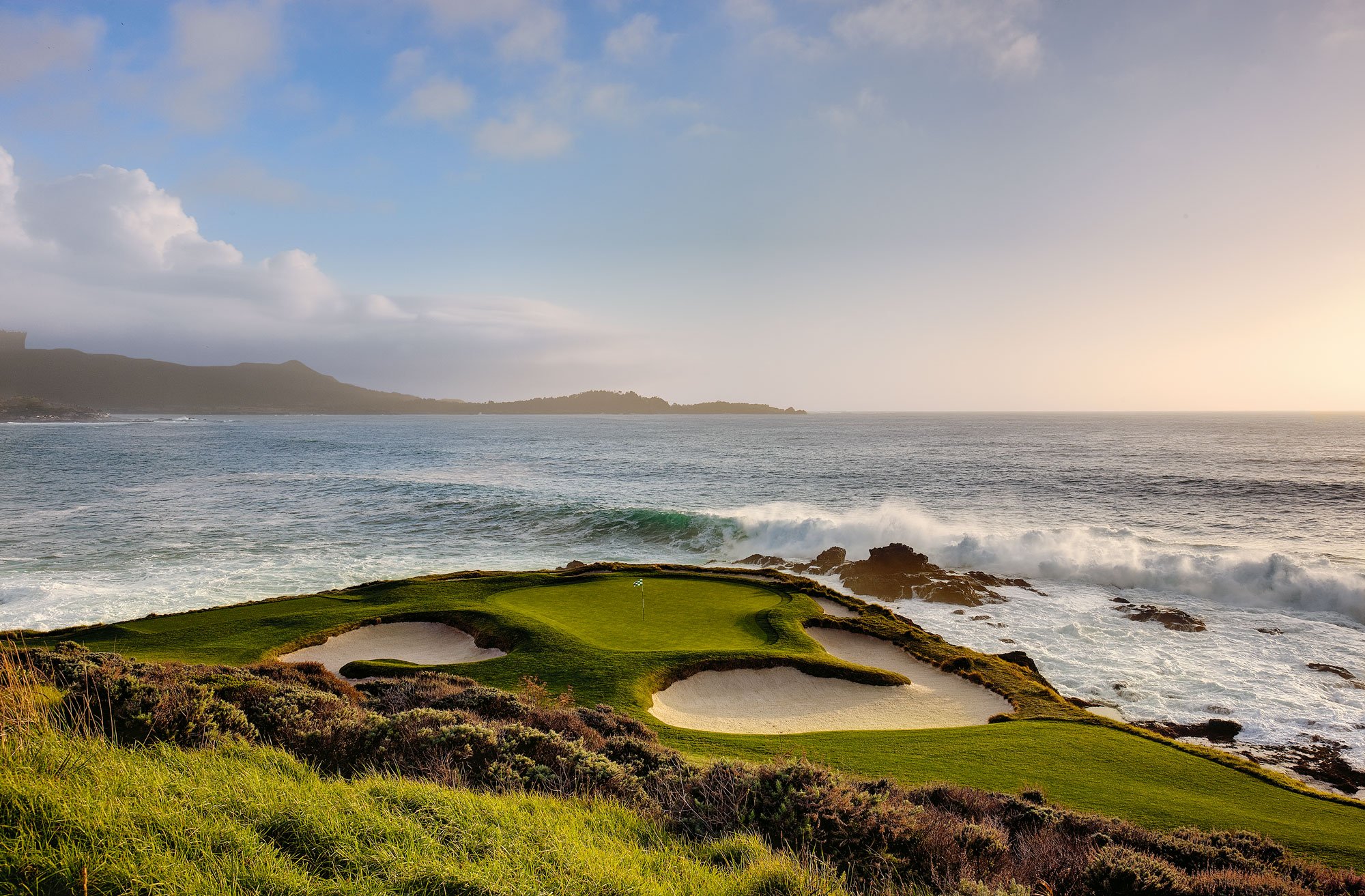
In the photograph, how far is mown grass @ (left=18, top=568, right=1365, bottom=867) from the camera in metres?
8.46

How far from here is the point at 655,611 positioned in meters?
16.8

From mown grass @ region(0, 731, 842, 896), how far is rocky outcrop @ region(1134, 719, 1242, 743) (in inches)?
501

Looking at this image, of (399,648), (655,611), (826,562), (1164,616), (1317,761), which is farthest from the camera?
(826,562)

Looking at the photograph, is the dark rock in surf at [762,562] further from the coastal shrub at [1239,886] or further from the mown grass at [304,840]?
the mown grass at [304,840]

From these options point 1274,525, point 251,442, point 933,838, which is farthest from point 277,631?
point 251,442

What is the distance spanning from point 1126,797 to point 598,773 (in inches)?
286

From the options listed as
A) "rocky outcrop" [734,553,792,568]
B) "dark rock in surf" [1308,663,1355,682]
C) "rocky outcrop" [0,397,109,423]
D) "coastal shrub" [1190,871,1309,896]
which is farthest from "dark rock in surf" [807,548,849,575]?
"rocky outcrop" [0,397,109,423]

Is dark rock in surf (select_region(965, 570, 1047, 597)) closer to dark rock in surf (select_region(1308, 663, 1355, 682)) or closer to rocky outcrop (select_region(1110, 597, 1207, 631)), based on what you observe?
rocky outcrop (select_region(1110, 597, 1207, 631))

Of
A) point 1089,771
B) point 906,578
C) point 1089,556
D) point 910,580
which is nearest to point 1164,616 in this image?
point 1089,556

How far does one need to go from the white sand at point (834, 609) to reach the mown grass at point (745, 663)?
1.52 feet

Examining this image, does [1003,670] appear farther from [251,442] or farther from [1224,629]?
[251,442]

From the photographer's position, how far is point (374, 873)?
380 cm

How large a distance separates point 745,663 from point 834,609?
5.25m

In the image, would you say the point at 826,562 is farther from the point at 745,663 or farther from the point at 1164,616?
the point at 745,663
